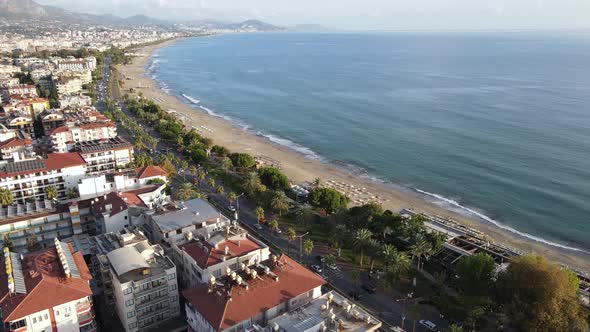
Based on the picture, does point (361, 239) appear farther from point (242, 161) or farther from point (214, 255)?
point (242, 161)

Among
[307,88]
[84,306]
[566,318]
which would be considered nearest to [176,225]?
[84,306]

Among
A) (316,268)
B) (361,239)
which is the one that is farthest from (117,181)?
(361,239)

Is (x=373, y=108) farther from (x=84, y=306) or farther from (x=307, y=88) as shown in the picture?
(x=84, y=306)

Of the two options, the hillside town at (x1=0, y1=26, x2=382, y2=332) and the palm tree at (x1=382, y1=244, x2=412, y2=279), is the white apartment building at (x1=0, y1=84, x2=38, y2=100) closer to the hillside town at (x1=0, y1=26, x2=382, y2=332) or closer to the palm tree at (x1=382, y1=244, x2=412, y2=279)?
the hillside town at (x1=0, y1=26, x2=382, y2=332)

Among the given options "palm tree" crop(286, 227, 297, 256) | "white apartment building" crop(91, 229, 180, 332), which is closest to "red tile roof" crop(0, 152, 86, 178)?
"white apartment building" crop(91, 229, 180, 332)

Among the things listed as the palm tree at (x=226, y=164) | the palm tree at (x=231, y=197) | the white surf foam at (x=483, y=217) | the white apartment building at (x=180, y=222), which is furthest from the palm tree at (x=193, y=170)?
the white surf foam at (x=483, y=217)
